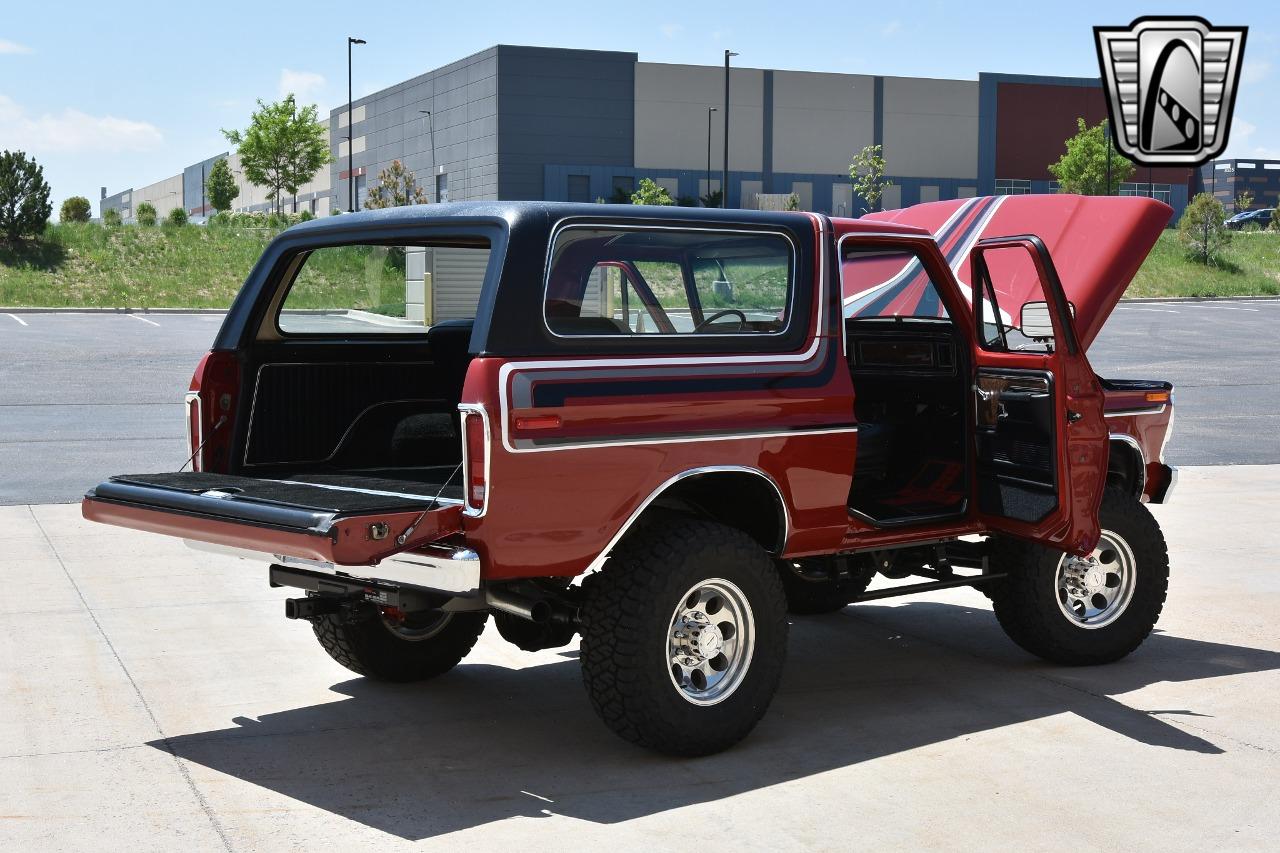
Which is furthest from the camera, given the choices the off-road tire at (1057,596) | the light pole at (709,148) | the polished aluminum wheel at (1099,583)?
the light pole at (709,148)

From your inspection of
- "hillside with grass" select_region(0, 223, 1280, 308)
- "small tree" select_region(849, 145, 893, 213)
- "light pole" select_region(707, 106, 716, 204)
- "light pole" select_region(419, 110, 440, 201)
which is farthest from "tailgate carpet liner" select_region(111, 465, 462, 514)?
"light pole" select_region(419, 110, 440, 201)

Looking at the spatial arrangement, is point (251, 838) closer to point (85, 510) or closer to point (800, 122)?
point (85, 510)

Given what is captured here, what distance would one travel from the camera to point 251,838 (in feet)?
15.4

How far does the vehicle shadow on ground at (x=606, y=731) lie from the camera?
16.9 ft

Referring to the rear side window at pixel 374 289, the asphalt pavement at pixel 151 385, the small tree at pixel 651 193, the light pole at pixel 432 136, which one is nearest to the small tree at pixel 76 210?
the light pole at pixel 432 136

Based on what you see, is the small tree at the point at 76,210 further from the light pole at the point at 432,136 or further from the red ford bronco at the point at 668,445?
the red ford bronco at the point at 668,445

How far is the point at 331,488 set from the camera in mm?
5828

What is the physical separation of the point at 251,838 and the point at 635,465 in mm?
1732

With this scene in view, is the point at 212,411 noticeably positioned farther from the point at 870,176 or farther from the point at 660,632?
the point at 870,176

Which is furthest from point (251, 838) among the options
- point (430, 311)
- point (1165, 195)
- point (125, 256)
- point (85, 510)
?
point (1165, 195)

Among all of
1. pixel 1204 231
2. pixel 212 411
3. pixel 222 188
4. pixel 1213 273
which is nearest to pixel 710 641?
pixel 212 411

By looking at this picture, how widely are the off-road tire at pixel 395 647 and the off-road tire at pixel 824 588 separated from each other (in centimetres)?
143

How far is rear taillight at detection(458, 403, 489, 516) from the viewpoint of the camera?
490cm

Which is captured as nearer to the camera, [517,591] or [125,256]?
[517,591]
